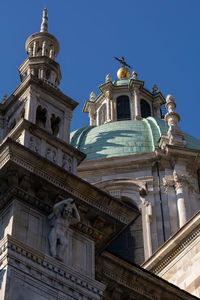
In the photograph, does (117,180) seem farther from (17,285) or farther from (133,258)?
(17,285)

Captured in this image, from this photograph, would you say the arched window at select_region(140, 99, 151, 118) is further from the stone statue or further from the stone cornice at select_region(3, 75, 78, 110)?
the stone statue

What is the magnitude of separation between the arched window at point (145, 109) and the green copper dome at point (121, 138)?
218 inches

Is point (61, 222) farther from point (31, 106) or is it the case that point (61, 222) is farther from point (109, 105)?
point (109, 105)

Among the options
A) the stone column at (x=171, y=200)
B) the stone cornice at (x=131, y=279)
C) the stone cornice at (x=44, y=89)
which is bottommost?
the stone cornice at (x=131, y=279)

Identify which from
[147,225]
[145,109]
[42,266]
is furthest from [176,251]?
[145,109]

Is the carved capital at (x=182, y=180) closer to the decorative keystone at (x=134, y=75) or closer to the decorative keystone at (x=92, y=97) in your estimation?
the decorative keystone at (x=92, y=97)

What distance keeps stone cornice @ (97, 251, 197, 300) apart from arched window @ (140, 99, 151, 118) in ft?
113

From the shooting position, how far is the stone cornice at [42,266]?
14117 millimetres

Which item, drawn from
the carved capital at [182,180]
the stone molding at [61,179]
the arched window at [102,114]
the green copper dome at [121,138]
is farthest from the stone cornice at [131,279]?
the arched window at [102,114]

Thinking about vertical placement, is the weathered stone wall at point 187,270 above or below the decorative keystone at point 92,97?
below

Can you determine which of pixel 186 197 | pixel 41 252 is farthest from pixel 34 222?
pixel 186 197

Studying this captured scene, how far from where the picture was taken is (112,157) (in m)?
39.0

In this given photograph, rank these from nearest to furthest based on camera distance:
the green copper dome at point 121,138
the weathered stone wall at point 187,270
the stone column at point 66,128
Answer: the stone column at point 66,128 < the weathered stone wall at point 187,270 < the green copper dome at point 121,138

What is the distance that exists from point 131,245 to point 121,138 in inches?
352
